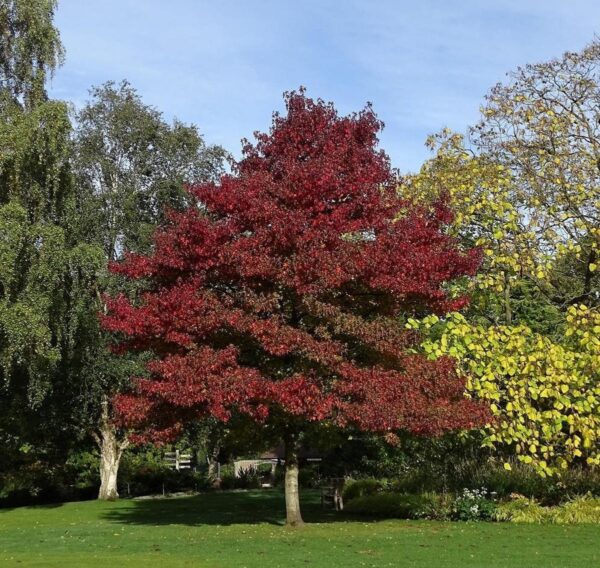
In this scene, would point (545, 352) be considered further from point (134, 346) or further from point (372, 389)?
point (134, 346)

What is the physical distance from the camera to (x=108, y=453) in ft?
91.4

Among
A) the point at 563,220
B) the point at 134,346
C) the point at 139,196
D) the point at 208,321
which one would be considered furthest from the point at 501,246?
the point at 139,196

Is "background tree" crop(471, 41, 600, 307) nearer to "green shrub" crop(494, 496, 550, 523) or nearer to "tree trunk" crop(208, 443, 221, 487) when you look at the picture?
"green shrub" crop(494, 496, 550, 523)

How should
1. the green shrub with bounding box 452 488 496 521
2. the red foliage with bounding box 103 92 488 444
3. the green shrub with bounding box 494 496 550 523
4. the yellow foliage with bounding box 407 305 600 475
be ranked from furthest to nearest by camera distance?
the green shrub with bounding box 452 488 496 521, the green shrub with bounding box 494 496 550 523, the red foliage with bounding box 103 92 488 444, the yellow foliage with bounding box 407 305 600 475

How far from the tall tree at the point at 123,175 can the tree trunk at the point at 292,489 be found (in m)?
9.79

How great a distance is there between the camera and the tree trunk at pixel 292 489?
15383 mm

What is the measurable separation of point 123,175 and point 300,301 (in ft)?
46.0

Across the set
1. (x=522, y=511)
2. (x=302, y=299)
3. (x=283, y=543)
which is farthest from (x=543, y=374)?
(x=522, y=511)

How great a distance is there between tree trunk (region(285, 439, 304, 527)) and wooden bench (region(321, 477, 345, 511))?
18.0ft

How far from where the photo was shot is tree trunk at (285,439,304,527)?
15.4 m

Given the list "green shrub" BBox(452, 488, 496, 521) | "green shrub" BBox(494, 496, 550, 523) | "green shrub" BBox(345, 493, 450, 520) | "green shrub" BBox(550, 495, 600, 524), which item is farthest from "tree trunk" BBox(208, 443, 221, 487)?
"green shrub" BBox(550, 495, 600, 524)

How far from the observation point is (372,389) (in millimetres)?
13492

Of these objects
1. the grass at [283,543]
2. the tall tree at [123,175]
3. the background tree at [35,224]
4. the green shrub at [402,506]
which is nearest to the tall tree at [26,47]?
the background tree at [35,224]

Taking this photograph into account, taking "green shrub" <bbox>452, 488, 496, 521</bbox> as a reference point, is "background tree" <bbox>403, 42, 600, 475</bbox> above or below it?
above
